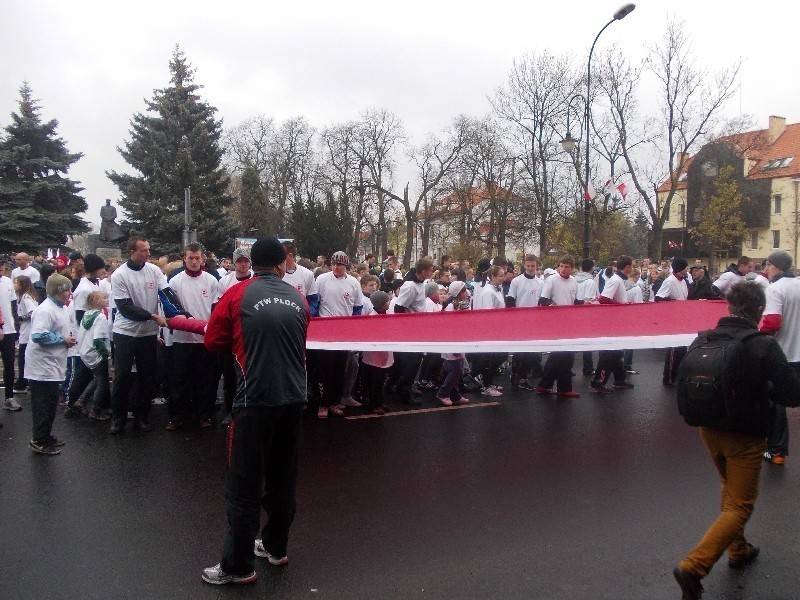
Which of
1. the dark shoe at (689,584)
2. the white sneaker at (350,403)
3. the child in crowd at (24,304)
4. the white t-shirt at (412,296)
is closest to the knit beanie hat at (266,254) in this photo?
the dark shoe at (689,584)

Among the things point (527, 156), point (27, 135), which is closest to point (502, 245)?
point (527, 156)

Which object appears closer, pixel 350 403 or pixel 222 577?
pixel 222 577

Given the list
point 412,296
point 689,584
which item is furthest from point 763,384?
point 412,296

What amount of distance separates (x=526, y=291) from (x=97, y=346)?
6847 millimetres

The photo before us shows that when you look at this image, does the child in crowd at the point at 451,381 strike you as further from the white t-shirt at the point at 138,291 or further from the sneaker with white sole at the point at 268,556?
the sneaker with white sole at the point at 268,556

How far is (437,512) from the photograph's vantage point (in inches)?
224

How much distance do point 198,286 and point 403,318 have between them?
2506mm

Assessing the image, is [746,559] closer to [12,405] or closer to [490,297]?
[490,297]

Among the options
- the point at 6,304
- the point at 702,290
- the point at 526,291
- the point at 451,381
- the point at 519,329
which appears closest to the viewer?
the point at 519,329

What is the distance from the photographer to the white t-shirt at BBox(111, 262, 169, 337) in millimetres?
7910

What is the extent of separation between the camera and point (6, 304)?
32.6 feet

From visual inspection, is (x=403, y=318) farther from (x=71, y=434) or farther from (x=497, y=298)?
(x=71, y=434)

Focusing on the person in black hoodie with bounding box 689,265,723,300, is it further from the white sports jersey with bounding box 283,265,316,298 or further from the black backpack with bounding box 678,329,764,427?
the black backpack with bounding box 678,329,764,427

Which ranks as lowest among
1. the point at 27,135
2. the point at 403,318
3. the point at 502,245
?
the point at 403,318
